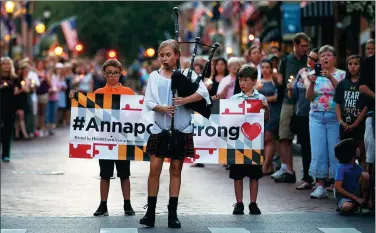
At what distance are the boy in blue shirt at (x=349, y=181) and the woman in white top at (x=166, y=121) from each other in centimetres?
186

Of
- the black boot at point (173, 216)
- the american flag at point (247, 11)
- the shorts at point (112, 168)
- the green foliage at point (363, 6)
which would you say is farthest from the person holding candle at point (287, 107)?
the american flag at point (247, 11)

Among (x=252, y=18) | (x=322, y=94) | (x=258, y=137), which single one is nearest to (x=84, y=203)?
(x=258, y=137)

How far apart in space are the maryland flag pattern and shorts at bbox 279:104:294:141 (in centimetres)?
328

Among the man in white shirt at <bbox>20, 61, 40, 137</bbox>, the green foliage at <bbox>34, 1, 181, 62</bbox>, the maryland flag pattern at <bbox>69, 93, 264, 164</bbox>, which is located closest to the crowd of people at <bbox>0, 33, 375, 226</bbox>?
the maryland flag pattern at <bbox>69, 93, 264, 164</bbox>

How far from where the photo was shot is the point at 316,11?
2941 centimetres

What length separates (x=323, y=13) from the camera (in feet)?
95.3

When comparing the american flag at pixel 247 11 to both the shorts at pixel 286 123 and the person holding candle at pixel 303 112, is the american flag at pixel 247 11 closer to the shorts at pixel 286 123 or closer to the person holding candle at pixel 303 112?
the shorts at pixel 286 123

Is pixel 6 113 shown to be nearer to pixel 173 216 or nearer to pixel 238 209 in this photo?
pixel 238 209

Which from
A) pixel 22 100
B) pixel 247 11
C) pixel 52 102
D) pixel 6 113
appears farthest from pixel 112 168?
pixel 247 11

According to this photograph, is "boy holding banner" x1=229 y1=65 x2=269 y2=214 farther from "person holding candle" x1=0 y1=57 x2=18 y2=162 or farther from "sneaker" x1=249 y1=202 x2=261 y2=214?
"person holding candle" x1=0 y1=57 x2=18 y2=162

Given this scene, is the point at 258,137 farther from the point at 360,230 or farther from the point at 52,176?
the point at 52,176

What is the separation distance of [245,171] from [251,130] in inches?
17.5

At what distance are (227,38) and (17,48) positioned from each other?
2279cm

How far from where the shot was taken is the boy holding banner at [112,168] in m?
11.6
